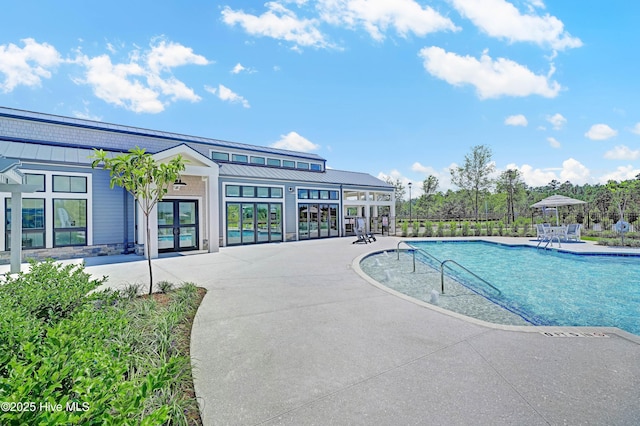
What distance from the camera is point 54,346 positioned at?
6.02ft

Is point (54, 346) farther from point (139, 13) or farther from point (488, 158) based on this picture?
point (488, 158)

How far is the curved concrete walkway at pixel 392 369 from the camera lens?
2.31m

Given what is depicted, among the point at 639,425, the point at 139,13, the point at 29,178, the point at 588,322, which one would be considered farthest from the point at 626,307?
the point at 29,178

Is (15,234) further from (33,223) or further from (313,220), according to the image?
(313,220)

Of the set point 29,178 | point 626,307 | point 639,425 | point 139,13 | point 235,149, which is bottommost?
point 626,307

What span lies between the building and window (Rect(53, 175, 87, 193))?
3 centimetres

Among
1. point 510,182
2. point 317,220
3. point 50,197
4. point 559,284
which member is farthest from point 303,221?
point 510,182

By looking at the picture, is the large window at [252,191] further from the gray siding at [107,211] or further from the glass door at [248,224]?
the gray siding at [107,211]

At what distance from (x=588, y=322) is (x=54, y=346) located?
24.7ft

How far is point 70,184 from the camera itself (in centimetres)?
1067

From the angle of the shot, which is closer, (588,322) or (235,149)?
(588,322)

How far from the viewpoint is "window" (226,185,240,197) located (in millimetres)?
14289

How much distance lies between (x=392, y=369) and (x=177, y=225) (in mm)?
11849

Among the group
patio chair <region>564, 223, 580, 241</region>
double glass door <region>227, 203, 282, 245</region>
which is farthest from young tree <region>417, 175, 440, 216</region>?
double glass door <region>227, 203, 282, 245</region>
